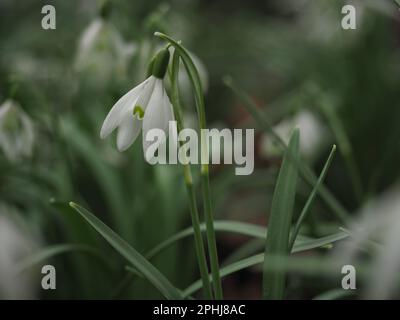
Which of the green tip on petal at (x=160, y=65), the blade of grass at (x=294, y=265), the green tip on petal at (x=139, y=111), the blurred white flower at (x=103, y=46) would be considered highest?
the blurred white flower at (x=103, y=46)

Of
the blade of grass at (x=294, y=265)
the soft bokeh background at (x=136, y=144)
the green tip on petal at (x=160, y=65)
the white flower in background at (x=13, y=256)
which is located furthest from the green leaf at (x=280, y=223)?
the white flower in background at (x=13, y=256)

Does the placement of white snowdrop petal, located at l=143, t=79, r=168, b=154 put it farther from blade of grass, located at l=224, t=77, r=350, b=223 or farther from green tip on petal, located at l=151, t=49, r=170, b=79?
blade of grass, located at l=224, t=77, r=350, b=223

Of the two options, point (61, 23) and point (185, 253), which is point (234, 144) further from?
point (61, 23)

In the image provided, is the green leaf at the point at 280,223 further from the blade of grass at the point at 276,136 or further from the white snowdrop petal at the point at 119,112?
the white snowdrop petal at the point at 119,112

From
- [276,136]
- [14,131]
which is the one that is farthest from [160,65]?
[14,131]

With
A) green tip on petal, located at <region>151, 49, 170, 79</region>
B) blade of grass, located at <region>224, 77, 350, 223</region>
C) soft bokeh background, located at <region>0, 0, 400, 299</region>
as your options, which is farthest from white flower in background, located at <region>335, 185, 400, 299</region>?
green tip on petal, located at <region>151, 49, 170, 79</region>

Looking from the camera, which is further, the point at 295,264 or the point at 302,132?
the point at 302,132

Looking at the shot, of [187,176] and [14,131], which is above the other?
[14,131]

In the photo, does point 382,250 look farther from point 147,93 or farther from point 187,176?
point 147,93
